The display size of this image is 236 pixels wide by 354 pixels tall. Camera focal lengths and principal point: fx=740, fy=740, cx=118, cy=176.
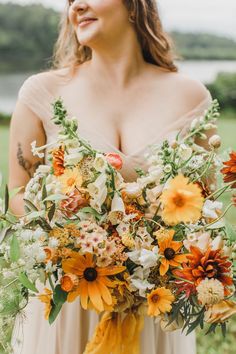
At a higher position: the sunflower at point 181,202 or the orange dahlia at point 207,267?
the sunflower at point 181,202

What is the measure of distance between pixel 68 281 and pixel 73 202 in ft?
0.54

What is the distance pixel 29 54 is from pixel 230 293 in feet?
35.3

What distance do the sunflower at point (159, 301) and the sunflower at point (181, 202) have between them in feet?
0.53

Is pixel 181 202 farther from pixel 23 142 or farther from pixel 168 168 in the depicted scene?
pixel 23 142

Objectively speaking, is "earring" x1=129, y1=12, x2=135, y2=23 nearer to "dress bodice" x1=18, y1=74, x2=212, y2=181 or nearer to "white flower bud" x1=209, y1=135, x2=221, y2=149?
"dress bodice" x1=18, y1=74, x2=212, y2=181

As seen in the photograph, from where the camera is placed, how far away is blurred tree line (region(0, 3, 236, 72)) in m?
11.8

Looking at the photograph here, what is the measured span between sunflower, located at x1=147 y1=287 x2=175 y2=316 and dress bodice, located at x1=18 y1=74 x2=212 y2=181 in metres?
0.71

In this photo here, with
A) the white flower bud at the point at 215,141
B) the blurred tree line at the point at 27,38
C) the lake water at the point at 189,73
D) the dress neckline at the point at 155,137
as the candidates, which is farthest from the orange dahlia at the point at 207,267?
the blurred tree line at the point at 27,38

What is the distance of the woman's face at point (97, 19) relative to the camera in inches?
86.2

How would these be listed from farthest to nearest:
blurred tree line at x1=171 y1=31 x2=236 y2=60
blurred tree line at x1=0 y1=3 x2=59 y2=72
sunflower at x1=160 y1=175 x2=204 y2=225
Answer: blurred tree line at x1=0 y1=3 x2=59 y2=72 → blurred tree line at x1=171 y1=31 x2=236 y2=60 → sunflower at x1=160 y1=175 x2=204 y2=225

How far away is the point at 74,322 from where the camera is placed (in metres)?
2.11

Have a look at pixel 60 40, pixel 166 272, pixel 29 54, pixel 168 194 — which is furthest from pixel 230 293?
pixel 29 54

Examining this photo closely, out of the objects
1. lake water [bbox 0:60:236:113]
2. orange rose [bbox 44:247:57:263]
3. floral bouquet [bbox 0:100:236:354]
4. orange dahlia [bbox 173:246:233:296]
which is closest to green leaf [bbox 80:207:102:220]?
floral bouquet [bbox 0:100:236:354]

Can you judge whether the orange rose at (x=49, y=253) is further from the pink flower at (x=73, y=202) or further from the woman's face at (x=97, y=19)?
the woman's face at (x=97, y=19)
